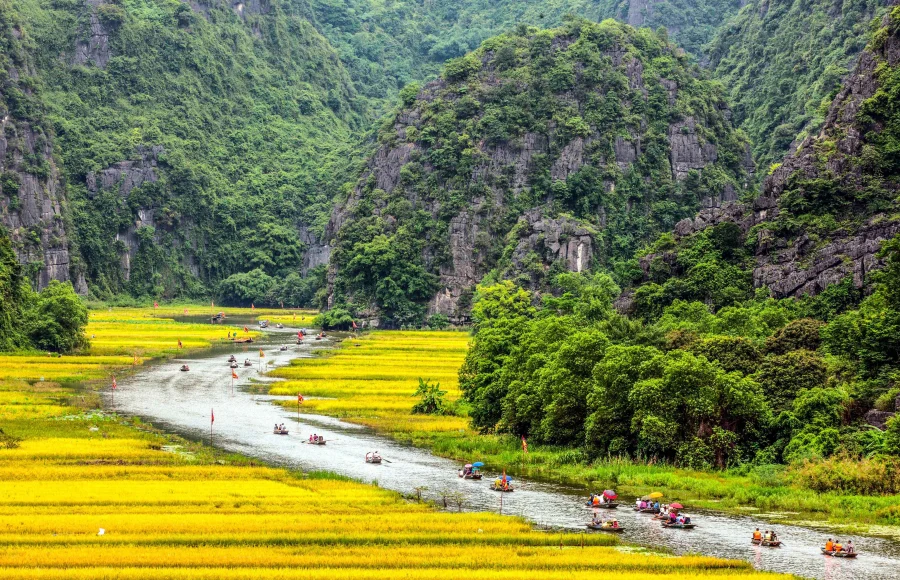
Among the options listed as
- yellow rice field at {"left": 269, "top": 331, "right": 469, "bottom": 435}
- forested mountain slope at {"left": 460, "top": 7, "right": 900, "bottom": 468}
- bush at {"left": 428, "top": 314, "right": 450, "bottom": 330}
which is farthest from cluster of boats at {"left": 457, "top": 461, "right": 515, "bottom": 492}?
bush at {"left": 428, "top": 314, "right": 450, "bottom": 330}

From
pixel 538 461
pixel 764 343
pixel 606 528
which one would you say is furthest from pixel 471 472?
pixel 764 343

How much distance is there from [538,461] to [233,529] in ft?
86.6

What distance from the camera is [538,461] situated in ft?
240

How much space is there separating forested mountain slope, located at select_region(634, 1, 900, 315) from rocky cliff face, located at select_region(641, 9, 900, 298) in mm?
99

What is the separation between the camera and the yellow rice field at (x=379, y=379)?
9162 centimetres

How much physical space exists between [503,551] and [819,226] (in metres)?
69.9

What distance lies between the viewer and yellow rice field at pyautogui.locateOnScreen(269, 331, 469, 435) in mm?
91625

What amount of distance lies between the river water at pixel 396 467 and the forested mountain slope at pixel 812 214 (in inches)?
1687

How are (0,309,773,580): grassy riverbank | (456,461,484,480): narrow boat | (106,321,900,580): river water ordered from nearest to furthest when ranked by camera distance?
(0,309,773,580): grassy riverbank, (106,321,900,580): river water, (456,461,484,480): narrow boat

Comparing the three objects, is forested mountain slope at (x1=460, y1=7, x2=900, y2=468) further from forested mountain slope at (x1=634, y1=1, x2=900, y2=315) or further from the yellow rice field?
the yellow rice field

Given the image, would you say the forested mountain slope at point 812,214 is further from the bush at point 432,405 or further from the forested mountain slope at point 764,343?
the bush at point 432,405

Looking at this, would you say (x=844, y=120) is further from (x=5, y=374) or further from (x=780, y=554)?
(x=5, y=374)

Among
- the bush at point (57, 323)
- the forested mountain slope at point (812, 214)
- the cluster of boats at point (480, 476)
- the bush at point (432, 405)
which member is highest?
the forested mountain slope at point (812, 214)

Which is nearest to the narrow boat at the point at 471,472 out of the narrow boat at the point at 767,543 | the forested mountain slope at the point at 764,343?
the forested mountain slope at the point at 764,343
